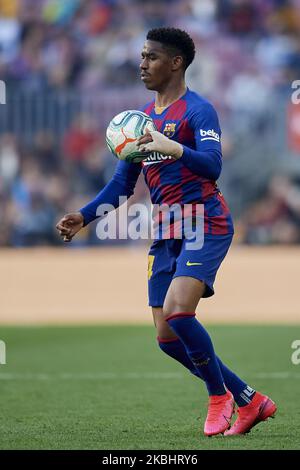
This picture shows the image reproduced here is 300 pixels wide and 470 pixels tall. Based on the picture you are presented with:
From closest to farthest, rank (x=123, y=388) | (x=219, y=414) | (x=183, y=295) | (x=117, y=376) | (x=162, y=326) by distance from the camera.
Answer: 1. (x=183, y=295)
2. (x=219, y=414)
3. (x=162, y=326)
4. (x=123, y=388)
5. (x=117, y=376)

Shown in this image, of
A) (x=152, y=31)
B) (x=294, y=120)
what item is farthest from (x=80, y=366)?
(x=294, y=120)

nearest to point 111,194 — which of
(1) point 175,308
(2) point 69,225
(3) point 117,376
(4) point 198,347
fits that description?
(2) point 69,225

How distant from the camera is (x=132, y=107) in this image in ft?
58.9

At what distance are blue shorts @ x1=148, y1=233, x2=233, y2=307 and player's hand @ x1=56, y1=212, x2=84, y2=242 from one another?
481mm

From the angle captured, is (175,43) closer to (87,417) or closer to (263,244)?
(87,417)

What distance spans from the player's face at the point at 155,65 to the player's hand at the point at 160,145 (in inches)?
22.8

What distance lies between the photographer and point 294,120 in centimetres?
1773

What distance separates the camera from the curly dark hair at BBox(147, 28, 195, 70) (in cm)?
667

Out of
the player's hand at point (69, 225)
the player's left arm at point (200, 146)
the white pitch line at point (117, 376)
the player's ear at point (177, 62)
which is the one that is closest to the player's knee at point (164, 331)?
the player's hand at point (69, 225)

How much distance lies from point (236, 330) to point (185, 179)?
798 cm

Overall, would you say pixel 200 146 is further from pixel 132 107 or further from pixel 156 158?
pixel 132 107

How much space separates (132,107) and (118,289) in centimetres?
325

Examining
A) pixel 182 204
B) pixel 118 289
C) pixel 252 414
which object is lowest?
pixel 118 289
